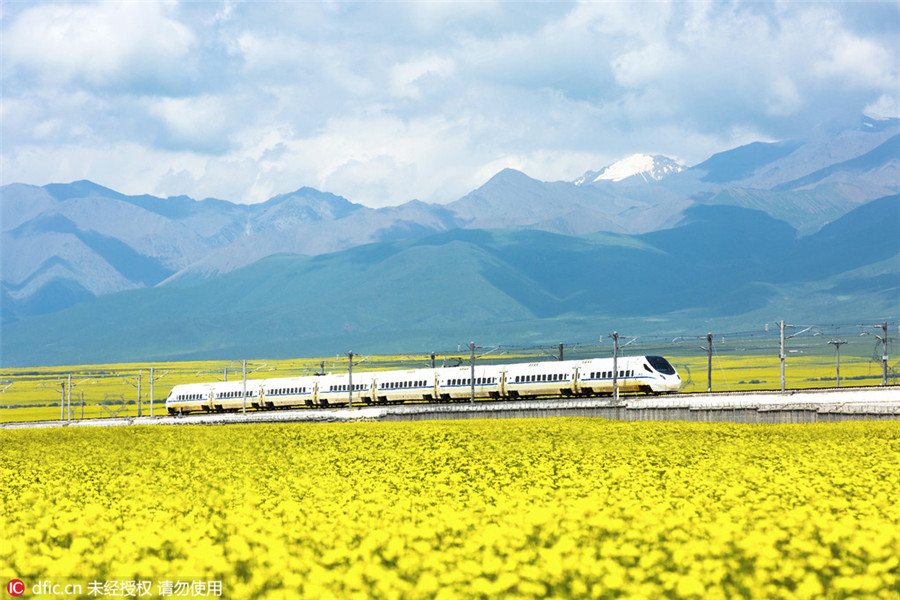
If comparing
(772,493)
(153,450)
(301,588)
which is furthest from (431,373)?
(301,588)

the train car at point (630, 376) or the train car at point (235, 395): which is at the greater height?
the train car at point (630, 376)

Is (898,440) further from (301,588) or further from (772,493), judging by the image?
(301,588)

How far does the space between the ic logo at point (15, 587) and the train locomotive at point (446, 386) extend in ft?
183

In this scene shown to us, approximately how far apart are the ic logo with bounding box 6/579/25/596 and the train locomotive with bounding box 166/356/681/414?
5592cm

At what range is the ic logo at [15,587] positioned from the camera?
13.0 metres

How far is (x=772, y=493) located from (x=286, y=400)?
89.9m

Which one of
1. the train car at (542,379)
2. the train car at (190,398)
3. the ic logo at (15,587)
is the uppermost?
the train car at (542,379)

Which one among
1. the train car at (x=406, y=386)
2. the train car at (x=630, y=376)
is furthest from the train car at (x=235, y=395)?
the train car at (x=630, y=376)

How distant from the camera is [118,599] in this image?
12547 mm

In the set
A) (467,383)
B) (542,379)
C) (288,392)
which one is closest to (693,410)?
(542,379)

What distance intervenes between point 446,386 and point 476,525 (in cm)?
7471

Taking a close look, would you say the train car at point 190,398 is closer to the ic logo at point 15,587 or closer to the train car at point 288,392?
the train car at point 288,392

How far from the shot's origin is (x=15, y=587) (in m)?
13.1

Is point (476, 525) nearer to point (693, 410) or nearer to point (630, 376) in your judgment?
point (693, 410)
